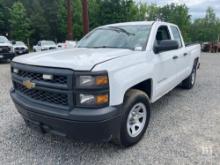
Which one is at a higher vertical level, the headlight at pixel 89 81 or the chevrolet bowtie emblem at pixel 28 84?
the headlight at pixel 89 81

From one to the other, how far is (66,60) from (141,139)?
1.71 metres

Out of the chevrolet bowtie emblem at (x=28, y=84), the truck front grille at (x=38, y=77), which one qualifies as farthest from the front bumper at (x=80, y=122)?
the truck front grille at (x=38, y=77)

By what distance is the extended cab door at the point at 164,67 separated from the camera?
4.01 m

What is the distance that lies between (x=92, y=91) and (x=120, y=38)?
183cm

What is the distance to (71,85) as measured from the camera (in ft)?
8.84

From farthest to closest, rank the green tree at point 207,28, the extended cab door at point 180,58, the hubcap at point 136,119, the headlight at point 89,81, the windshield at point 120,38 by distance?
1. the green tree at point 207,28
2. the extended cab door at point 180,58
3. the windshield at point 120,38
4. the hubcap at point 136,119
5. the headlight at point 89,81

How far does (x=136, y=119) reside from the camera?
352 centimetres

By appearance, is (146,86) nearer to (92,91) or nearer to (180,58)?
→ (92,91)

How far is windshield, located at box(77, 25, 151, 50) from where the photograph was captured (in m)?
3.99

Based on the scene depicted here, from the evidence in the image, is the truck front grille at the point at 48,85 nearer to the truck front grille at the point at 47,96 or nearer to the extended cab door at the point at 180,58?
the truck front grille at the point at 47,96

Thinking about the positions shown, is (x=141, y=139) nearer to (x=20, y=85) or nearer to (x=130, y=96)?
(x=130, y=96)

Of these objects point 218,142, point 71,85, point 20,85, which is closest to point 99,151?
point 71,85

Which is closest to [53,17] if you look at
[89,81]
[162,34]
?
[162,34]

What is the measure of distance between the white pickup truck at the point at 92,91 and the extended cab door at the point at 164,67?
47 millimetres
